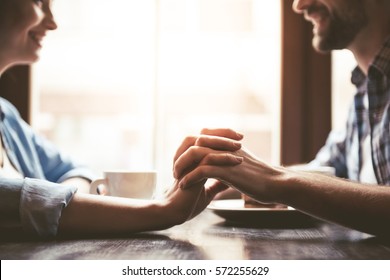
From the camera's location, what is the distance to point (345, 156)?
156cm

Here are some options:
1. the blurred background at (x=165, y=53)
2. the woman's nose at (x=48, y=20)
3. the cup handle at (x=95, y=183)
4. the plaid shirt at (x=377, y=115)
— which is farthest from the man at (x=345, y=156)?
the woman's nose at (x=48, y=20)

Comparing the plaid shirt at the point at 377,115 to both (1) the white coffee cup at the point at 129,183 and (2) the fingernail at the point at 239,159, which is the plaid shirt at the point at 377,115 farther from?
(1) the white coffee cup at the point at 129,183

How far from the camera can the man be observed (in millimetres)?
779

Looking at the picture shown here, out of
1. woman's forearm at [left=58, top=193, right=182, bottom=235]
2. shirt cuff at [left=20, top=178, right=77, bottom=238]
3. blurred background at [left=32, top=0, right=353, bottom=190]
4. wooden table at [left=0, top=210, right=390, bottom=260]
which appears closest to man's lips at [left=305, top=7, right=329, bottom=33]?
blurred background at [left=32, top=0, right=353, bottom=190]

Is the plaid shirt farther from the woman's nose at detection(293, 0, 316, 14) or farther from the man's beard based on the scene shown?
the woman's nose at detection(293, 0, 316, 14)

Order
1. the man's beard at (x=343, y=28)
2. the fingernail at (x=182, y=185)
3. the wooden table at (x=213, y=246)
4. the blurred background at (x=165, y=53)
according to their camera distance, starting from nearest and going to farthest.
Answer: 1. the wooden table at (x=213, y=246)
2. the fingernail at (x=182, y=185)
3. the man's beard at (x=343, y=28)
4. the blurred background at (x=165, y=53)

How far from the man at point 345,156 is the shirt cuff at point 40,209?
23cm

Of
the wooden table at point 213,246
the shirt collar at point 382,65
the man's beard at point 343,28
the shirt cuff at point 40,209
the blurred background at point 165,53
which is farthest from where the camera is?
the blurred background at point 165,53

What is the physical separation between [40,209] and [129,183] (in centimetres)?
21

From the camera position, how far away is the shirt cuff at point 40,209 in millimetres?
712

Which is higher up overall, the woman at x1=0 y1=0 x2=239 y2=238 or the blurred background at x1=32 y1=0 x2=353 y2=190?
the blurred background at x1=32 y1=0 x2=353 y2=190

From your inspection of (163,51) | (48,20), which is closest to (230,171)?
(48,20)

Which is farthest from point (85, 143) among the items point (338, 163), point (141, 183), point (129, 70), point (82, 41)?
point (141, 183)

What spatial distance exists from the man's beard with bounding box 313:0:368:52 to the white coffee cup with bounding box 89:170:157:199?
0.87 meters
